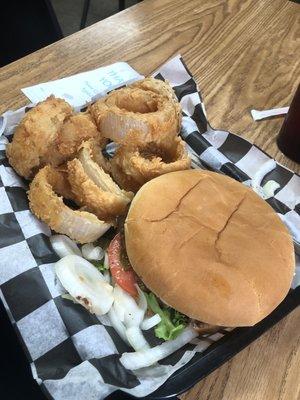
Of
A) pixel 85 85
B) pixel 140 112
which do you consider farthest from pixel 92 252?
pixel 85 85

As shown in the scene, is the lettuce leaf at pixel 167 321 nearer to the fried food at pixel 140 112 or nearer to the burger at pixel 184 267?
the burger at pixel 184 267

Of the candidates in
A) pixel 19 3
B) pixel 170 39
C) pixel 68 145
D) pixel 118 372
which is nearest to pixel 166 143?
pixel 68 145

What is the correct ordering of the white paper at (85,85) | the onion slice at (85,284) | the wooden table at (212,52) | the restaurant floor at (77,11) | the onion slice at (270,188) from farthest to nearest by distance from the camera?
the restaurant floor at (77,11) < the wooden table at (212,52) < the white paper at (85,85) < the onion slice at (270,188) < the onion slice at (85,284)

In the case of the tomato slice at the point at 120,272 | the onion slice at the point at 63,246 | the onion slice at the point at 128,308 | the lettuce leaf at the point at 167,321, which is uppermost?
the onion slice at the point at 63,246

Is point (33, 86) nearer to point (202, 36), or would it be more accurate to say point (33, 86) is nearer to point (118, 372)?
point (202, 36)

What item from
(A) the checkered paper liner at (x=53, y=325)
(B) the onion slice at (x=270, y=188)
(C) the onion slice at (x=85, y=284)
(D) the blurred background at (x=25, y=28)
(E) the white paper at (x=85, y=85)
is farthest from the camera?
(D) the blurred background at (x=25, y=28)

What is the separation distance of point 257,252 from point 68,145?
1.71 feet

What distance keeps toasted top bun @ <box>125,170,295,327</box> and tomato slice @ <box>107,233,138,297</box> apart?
0.07 meters

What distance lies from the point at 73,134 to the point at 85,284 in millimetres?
386

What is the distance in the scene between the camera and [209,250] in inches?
35.7

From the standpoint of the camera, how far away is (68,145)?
1.13 m

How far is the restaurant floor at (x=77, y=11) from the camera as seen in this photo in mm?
3338

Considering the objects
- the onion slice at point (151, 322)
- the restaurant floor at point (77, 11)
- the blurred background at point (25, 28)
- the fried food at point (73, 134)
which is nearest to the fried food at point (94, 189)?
the fried food at point (73, 134)

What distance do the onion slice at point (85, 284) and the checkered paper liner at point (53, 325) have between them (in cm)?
2
